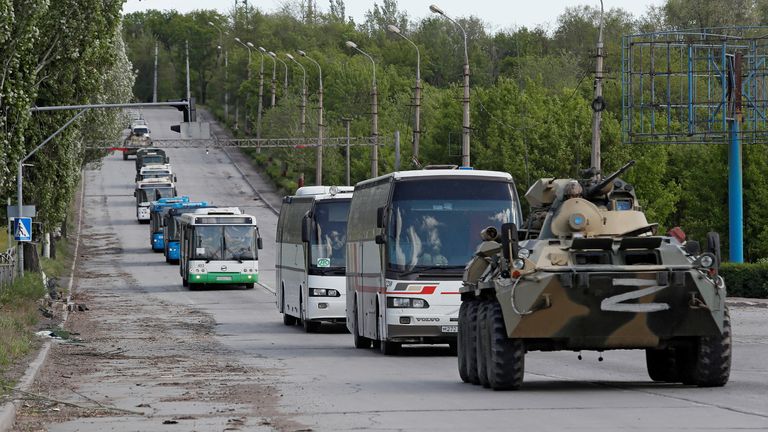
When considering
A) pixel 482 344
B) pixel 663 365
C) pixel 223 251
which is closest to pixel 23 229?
pixel 223 251

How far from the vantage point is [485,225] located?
974 inches

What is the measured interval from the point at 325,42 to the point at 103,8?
14641 cm

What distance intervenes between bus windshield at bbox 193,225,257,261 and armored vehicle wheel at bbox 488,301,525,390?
38627 mm

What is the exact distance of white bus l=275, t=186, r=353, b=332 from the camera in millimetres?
33500

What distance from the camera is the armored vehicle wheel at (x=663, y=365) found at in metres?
18.5

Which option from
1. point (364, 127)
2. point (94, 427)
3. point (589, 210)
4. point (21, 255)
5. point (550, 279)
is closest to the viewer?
point (94, 427)

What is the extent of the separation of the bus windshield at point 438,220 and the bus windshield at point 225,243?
3135 centimetres

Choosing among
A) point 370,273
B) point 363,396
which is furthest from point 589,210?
point 370,273

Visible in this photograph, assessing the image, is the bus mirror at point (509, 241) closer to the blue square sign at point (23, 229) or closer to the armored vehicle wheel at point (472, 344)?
the armored vehicle wheel at point (472, 344)

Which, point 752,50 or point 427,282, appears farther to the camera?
point 752,50

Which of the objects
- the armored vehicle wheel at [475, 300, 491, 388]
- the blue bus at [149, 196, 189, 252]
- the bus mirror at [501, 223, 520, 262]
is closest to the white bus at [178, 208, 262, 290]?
the blue bus at [149, 196, 189, 252]

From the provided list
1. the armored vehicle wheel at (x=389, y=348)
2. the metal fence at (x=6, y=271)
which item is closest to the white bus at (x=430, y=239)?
the armored vehicle wheel at (x=389, y=348)

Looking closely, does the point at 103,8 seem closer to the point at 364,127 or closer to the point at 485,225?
the point at 485,225

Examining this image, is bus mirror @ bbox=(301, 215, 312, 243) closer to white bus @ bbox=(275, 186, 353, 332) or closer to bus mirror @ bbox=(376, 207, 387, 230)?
white bus @ bbox=(275, 186, 353, 332)
